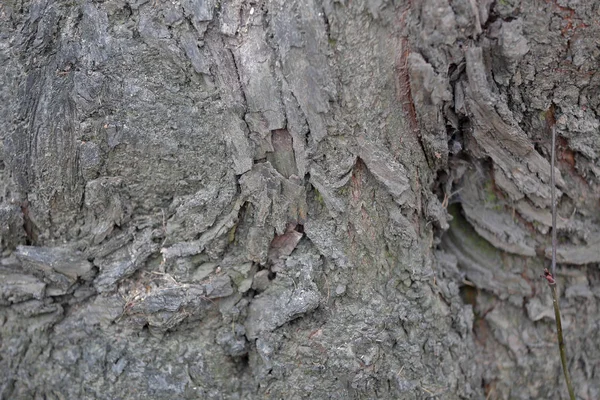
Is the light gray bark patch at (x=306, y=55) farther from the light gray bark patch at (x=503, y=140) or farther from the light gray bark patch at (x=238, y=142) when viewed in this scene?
the light gray bark patch at (x=503, y=140)

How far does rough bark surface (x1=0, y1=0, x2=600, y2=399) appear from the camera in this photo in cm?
171

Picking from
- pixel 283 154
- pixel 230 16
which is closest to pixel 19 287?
pixel 283 154

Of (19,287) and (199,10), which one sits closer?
(199,10)

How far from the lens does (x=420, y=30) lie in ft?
5.51

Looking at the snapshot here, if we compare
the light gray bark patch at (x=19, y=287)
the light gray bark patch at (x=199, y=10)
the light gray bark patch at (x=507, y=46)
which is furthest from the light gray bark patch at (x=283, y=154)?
the light gray bark patch at (x=19, y=287)

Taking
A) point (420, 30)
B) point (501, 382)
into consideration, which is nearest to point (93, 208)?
point (420, 30)

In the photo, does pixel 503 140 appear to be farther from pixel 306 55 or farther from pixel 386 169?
pixel 306 55

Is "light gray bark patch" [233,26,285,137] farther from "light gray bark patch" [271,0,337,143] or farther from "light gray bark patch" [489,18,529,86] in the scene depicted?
"light gray bark patch" [489,18,529,86]

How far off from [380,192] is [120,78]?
94 cm

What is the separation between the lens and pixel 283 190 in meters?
1.81

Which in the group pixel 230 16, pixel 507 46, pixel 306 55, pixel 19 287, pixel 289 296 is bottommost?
pixel 289 296

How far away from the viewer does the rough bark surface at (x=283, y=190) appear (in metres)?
1.71

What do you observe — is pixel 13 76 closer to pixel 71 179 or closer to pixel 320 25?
pixel 71 179

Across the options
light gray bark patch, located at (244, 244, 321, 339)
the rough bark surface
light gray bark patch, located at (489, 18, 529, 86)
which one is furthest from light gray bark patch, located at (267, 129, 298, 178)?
light gray bark patch, located at (489, 18, 529, 86)
